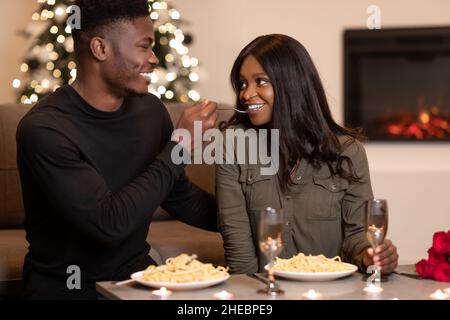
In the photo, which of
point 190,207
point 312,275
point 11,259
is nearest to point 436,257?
point 312,275

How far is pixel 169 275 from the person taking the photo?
1.85m

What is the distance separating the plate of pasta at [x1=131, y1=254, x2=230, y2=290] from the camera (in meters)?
1.83

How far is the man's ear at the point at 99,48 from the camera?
243cm

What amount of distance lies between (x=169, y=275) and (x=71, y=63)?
10.7ft

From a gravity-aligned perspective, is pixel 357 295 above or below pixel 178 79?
below

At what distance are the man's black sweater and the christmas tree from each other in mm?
2339

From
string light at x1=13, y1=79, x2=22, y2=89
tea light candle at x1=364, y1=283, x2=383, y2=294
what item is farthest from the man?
string light at x1=13, y1=79, x2=22, y2=89

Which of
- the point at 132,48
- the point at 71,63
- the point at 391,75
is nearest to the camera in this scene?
the point at 132,48

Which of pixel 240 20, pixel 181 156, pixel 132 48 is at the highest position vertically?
pixel 240 20

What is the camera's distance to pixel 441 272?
6.54 feet

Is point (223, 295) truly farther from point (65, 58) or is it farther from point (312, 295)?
point (65, 58)
